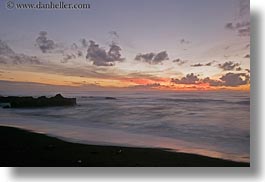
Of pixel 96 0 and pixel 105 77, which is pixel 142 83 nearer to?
pixel 105 77

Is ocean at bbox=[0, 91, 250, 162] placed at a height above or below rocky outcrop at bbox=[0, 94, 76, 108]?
below

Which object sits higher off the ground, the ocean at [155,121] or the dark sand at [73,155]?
the ocean at [155,121]

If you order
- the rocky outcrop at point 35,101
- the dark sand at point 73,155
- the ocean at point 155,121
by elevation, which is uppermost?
the rocky outcrop at point 35,101

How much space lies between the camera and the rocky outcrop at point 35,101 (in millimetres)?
2301

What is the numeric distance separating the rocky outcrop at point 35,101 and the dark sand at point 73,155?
0.40ft

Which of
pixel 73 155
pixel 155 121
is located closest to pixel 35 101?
pixel 73 155

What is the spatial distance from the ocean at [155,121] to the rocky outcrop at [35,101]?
25 mm

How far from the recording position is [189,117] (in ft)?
7.50

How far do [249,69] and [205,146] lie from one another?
423mm

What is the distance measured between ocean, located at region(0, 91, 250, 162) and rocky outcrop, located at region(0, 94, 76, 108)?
0.02 metres

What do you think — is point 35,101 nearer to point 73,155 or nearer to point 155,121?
point 73,155

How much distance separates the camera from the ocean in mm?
2254

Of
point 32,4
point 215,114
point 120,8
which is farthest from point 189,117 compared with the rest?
point 32,4

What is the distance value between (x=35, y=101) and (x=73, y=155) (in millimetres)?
325
